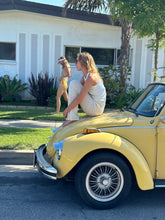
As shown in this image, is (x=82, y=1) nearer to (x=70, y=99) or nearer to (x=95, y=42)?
(x=95, y=42)

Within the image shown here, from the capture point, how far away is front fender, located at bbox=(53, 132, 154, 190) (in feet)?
11.1

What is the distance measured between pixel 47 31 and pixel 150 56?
5086mm

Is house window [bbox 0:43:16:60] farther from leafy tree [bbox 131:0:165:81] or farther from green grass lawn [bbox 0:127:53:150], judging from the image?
leafy tree [bbox 131:0:165:81]

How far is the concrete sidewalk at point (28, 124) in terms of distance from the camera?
7555 millimetres

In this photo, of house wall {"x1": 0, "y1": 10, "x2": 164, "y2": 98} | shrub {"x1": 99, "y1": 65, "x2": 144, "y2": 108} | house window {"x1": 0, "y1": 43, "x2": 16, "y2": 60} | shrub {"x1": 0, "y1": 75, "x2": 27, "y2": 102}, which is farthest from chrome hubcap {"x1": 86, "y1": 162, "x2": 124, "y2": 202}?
house window {"x1": 0, "y1": 43, "x2": 16, "y2": 60}

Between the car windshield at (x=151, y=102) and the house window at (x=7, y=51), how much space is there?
9001 millimetres

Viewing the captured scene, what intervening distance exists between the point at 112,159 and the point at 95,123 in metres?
0.63

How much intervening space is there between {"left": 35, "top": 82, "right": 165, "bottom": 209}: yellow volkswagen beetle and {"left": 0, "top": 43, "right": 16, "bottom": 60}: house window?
9.35 meters

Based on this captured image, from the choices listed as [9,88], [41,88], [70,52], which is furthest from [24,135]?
[70,52]

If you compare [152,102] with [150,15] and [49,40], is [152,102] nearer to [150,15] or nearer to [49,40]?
[150,15]

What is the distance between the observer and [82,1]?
10023 mm

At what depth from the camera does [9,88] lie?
1123cm

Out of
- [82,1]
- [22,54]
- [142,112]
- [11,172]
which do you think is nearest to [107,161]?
[142,112]

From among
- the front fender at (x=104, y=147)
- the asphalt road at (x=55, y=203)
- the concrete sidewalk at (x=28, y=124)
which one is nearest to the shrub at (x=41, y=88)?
the concrete sidewalk at (x=28, y=124)
